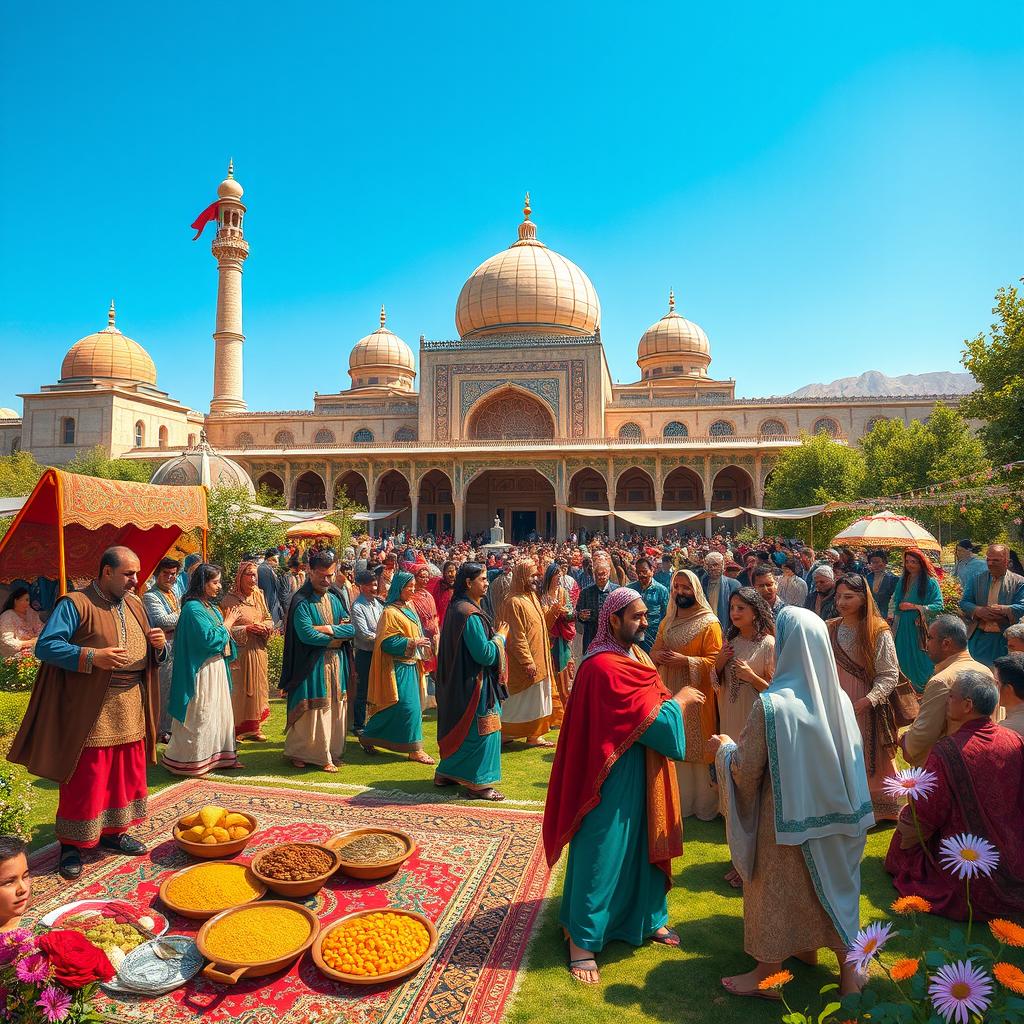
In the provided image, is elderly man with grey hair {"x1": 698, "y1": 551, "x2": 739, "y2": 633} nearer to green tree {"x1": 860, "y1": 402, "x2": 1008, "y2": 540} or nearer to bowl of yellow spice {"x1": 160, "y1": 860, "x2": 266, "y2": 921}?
bowl of yellow spice {"x1": 160, "y1": 860, "x2": 266, "y2": 921}

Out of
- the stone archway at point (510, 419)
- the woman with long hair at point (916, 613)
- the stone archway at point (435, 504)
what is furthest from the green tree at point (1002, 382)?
the stone archway at point (435, 504)

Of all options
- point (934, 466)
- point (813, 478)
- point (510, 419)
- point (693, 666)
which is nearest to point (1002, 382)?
point (934, 466)

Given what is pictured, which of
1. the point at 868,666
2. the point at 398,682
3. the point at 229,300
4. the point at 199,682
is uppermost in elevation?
the point at 229,300

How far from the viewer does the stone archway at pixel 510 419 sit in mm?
28312

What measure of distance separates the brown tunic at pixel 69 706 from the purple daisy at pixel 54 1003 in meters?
1.72

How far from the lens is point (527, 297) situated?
29.1 meters

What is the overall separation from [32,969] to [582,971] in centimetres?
182

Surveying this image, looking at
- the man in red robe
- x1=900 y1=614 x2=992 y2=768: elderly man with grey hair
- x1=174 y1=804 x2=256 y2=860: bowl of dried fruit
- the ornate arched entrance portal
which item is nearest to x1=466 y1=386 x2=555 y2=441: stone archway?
the ornate arched entrance portal

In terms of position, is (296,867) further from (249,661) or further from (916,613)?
(916,613)

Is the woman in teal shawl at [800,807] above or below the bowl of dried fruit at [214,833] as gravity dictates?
above

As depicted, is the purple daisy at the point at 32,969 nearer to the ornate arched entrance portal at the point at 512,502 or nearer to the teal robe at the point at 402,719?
the teal robe at the point at 402,719

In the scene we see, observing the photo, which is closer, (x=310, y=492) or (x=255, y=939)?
(x=255, y=939)

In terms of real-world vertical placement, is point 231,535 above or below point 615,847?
above

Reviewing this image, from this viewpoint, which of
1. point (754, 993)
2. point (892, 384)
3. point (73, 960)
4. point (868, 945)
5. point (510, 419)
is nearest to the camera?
point (868, 945)
